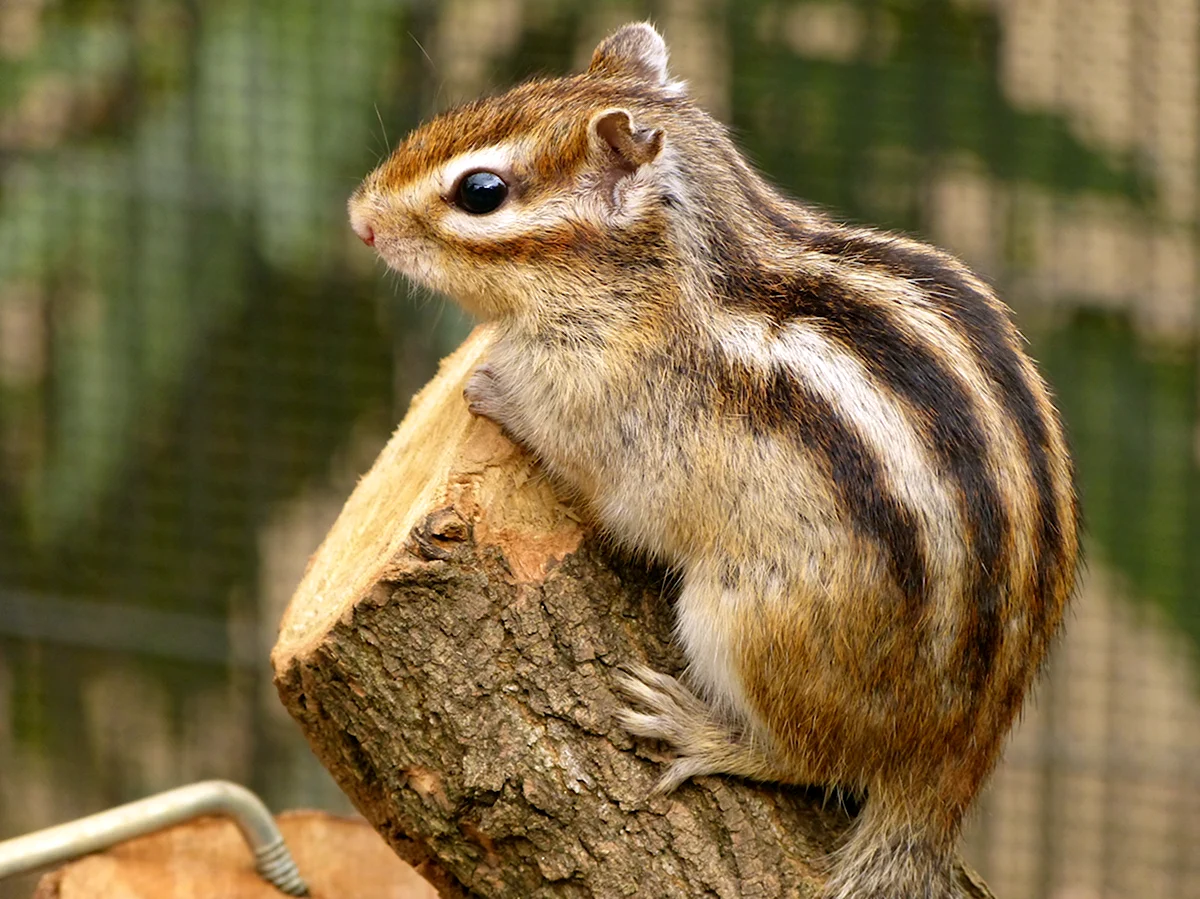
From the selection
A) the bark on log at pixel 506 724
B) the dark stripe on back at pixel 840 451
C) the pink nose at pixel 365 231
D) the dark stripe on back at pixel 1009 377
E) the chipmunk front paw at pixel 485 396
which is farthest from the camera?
the pink nose at pixel 365 231

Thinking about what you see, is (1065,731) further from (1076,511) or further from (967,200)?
(1076,511)

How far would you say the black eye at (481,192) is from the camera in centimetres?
328

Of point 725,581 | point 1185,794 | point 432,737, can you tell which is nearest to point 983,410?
point 725,581

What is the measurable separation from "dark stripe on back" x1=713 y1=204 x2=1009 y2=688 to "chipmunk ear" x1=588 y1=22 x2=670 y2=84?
0.87 meters

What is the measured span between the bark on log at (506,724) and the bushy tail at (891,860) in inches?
2.1

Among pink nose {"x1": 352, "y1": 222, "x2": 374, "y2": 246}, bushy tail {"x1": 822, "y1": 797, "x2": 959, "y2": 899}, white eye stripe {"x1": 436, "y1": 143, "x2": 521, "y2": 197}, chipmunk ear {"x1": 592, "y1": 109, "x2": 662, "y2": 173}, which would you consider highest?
chipmunk ear {"x1": 592, "y1": 109, "x2": 662, "y2": 173}

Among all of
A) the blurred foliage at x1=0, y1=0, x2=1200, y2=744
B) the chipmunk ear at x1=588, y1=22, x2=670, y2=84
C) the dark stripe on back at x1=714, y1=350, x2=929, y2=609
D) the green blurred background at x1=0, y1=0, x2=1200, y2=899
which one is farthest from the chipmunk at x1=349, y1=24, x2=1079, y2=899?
the blurred foliage at x1=0, y1=0, x2=1200, y2=744

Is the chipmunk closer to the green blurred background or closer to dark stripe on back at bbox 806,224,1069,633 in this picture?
dark stripe on back at bbox 806,224,1069,633

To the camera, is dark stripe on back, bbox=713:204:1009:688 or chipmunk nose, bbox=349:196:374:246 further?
chipmunk nose, bbox=349:196:374:246

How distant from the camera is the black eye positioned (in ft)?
10.8

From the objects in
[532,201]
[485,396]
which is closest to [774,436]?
[485,396]

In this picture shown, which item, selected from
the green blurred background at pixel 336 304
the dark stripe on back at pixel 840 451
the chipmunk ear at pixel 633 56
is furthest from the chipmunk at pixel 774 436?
the green blurred background at pixel 336 304

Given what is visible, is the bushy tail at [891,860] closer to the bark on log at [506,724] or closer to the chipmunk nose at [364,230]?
the bark on log at [506,724]

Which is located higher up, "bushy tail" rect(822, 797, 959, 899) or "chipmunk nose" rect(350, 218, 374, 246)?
"chipmunk nose" rect(350, 218, 374, 246)
